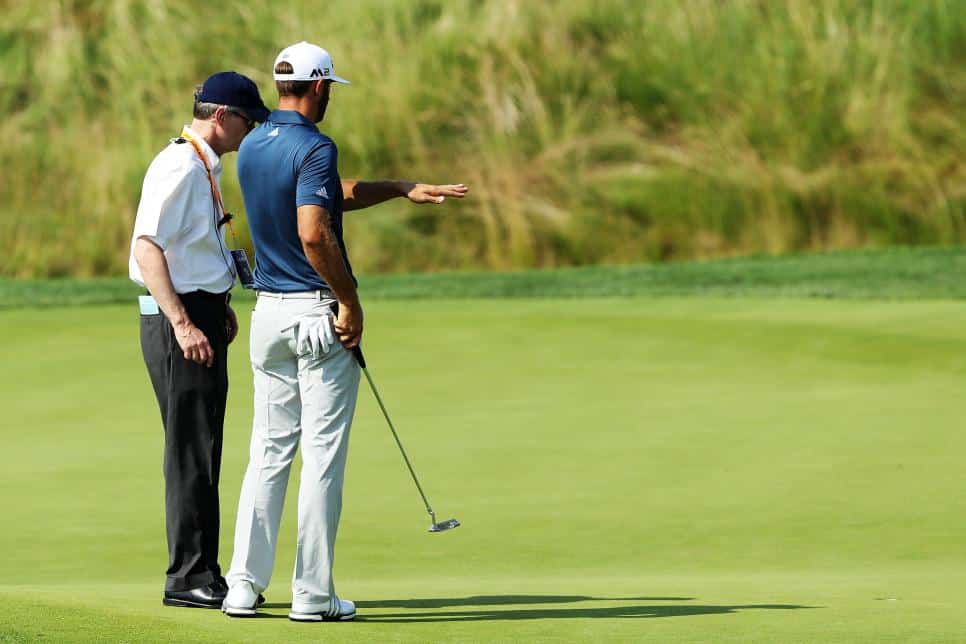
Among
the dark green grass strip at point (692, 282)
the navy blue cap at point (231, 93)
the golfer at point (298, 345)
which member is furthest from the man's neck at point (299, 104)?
the dark green grass strip at point (692, 282)

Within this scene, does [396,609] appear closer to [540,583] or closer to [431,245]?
[540,583]

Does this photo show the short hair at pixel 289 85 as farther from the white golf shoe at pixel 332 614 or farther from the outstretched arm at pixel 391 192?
the white golf shoe at pixel 332 614

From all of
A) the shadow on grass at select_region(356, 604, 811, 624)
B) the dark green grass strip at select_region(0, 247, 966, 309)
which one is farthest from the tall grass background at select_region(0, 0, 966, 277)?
the shadow on grass at select_region(356, 604, 811, 624)

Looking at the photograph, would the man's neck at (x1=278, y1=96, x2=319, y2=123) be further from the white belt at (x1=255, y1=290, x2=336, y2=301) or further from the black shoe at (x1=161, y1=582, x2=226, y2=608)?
the black shoe at (x1=161, y1=582, x2=226, y2=608)

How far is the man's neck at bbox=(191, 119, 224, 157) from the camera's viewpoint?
529cm

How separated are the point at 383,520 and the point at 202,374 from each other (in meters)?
1.45

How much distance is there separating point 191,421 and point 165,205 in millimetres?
604

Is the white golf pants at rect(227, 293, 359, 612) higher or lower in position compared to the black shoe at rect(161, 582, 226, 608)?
higher

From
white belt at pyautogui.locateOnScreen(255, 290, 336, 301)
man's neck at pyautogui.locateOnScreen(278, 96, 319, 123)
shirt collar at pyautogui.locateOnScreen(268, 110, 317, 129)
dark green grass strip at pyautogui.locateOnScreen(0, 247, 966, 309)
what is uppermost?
man's neck at pyautogui.locateOnScreen(278, 96, 319, 123)

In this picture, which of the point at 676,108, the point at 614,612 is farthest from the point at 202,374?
the point at 676,108

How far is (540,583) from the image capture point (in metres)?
5.59

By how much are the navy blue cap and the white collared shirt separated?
0.37 feet

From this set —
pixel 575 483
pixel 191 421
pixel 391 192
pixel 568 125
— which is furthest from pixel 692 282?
pixel 191 421

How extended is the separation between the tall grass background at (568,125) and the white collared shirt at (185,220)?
43.3 feet
